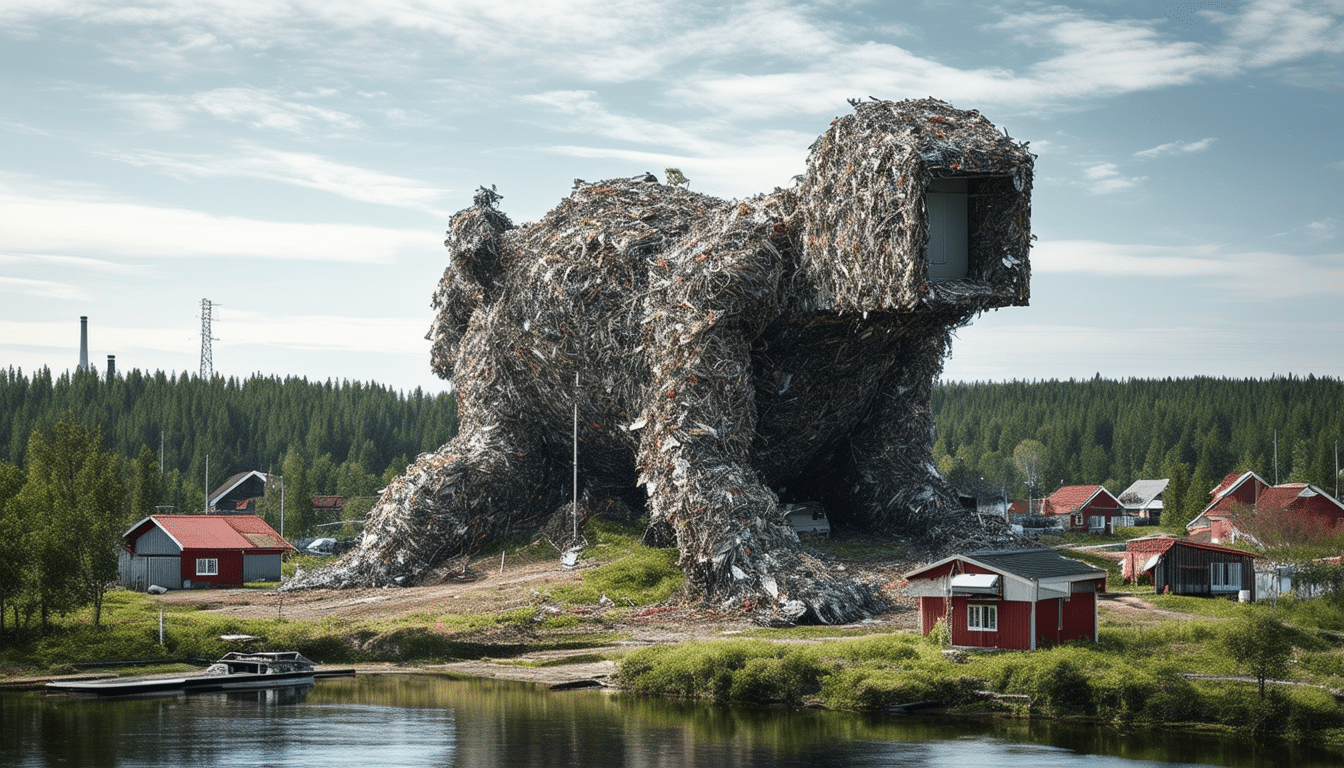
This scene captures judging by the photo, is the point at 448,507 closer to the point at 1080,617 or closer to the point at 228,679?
the point at 228,679

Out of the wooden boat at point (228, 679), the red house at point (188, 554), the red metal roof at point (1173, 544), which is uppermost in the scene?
the red metal roof at point (1173, 544)

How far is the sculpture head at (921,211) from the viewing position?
3444 cm

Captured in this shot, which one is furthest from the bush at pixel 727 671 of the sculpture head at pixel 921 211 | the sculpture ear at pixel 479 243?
the sculpture ear at pixel 479 243

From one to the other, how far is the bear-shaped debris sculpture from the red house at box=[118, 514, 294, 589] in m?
7.41

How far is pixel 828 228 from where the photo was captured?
37.2m

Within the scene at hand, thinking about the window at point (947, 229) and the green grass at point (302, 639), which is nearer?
the green grass at point (302, 639)

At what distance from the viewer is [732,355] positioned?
125 feet

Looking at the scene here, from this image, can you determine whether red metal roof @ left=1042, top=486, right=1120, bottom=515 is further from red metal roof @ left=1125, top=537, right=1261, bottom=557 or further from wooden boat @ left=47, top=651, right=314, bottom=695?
wooden boat @ left=47, top=651, right=314, bottom=695

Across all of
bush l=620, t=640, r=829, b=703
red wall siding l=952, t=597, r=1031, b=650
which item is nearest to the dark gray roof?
red wall siding l=952, t=597, r=1031, b=650

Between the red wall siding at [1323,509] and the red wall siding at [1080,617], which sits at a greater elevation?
the red wall siding at [1323,509]

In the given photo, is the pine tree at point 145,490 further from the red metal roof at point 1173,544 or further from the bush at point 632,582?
the red metal roof at point 1173,544

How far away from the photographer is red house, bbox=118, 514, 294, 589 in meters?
49.6

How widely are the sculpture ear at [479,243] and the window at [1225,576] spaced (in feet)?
76.8

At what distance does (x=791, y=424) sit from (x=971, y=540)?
20.2 ft
